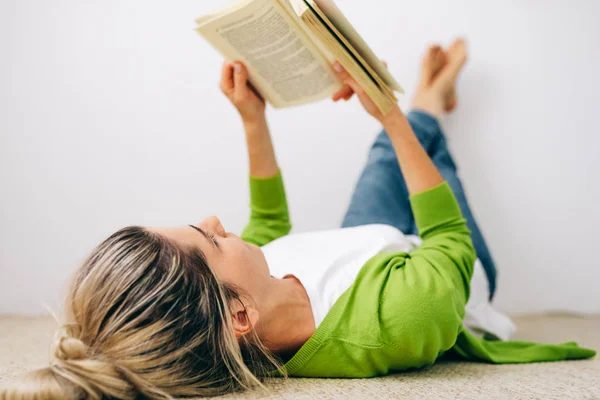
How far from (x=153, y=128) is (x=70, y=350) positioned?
2.99 ft

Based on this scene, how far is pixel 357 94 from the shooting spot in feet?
3.28

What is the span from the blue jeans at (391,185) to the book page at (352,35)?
390 millimetres

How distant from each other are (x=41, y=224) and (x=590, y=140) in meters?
1.47

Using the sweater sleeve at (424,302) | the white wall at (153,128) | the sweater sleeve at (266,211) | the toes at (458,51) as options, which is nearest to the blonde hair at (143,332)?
the sweater sleeve at (424,302)

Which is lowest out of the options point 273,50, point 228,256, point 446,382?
point 446,382

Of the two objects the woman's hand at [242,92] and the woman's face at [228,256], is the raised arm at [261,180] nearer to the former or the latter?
the woman's hand at [242,92]

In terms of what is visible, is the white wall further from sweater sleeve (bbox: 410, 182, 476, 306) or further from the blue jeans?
sweater sleeve (bbox: 410, 182, 476, 306)

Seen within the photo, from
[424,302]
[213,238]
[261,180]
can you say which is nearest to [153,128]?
[261,180]

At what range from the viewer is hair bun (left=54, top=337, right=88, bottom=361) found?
0.59m

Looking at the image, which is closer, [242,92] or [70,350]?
[70,350]

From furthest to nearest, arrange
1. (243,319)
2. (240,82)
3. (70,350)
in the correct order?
1. (240,82)
2. (243,319)
3. (70,350)

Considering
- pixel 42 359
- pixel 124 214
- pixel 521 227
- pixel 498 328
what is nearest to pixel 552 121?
pixel 521 227

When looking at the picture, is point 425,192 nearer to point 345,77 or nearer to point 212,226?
point 345,77

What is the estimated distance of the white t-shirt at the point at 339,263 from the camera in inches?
34.8
